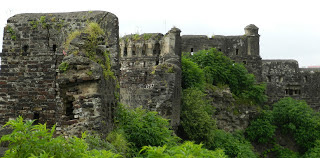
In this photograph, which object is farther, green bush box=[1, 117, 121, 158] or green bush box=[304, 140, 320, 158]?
green bush box=[304, 140, 320, 158]

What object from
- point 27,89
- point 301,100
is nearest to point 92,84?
point 27,89

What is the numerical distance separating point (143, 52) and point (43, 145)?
2168cm

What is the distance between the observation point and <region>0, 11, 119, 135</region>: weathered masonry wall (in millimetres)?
13219

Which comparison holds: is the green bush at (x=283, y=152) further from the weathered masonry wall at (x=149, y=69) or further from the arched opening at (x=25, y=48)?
the arched opening at (x=25, y=48)

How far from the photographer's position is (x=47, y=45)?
13492 mm

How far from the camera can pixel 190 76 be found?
2291cm

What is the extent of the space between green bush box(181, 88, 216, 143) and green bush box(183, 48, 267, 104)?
20.8 ft

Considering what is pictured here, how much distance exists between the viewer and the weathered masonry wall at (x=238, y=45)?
31047 millimetres

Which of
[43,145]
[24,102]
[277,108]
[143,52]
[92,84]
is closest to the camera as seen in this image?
[43,145]

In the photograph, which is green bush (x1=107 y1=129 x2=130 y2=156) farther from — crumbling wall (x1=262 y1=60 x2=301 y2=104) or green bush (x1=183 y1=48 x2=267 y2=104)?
crumbling wall (x1=262 y1=60 x2=301 y2=104)

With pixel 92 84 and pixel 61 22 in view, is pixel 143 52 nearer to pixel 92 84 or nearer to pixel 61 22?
pixel 61 22

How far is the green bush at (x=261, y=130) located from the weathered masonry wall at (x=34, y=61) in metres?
17.5

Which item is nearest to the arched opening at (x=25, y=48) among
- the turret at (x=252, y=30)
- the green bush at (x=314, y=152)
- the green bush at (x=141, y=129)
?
the green bush at (x=141, y=129)

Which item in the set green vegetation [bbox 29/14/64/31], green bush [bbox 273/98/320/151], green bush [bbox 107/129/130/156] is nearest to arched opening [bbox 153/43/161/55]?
green bush [bbox 273/98/320/151]
